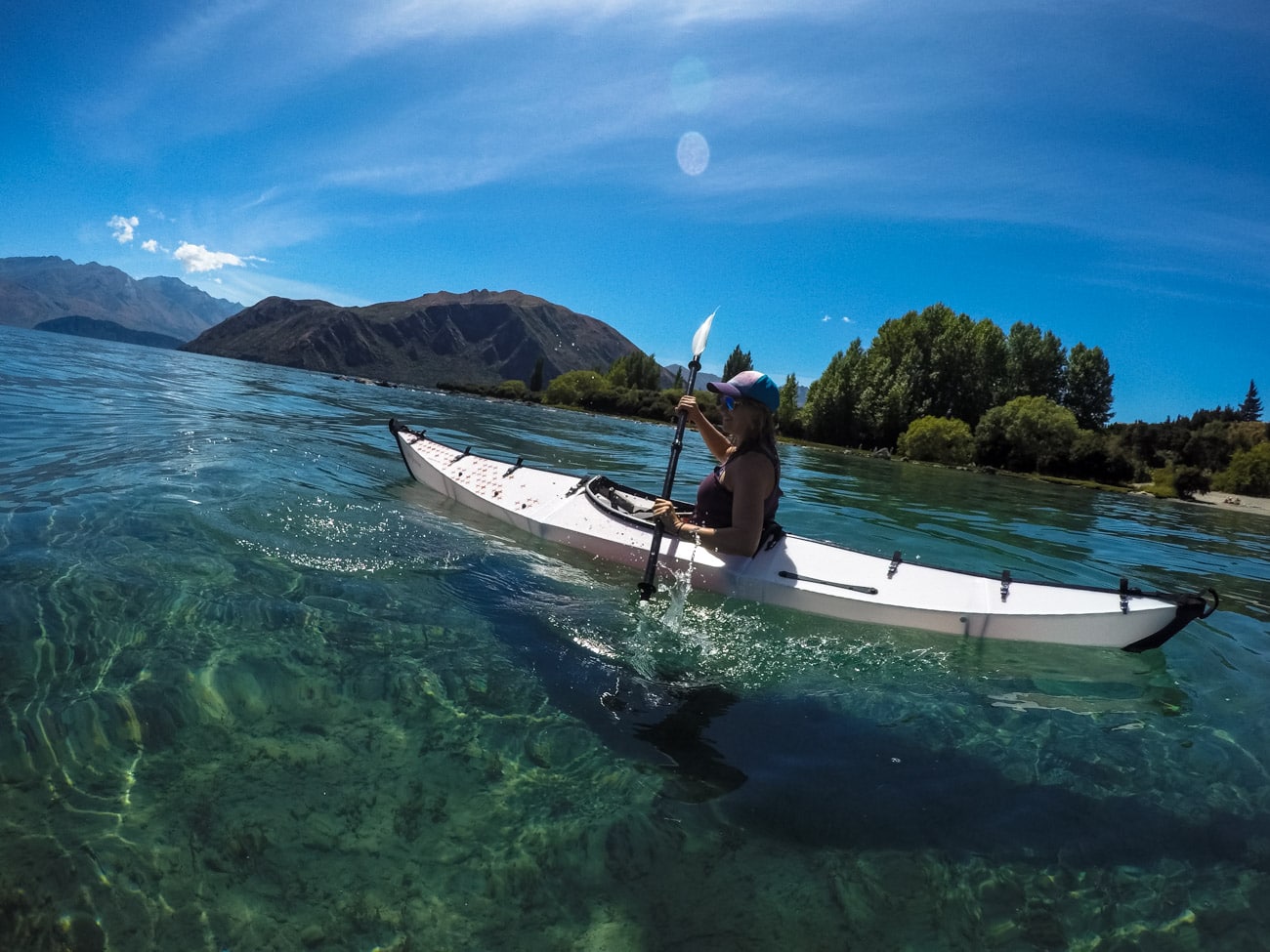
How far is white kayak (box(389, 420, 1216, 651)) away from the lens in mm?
6699

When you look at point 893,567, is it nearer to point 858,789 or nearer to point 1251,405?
point 858,789

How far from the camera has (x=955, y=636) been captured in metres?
7.25

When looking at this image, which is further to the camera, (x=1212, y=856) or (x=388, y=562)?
(x=388, y=562)

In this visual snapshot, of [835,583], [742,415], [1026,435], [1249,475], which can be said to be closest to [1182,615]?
[835,583]

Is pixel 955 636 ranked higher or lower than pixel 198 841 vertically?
higher

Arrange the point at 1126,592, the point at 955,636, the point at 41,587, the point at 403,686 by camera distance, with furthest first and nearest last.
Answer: the point at 955,636
the point at 1126,592
the point at 41,587
the point at 403,686

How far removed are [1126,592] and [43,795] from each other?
29.6 ft

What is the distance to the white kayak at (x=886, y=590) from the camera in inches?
264

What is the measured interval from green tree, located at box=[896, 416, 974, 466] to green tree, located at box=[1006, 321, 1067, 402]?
2481 cm

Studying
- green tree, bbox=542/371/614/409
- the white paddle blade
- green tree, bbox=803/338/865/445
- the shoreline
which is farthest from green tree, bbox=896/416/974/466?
green tree, bbox=542/371/614/409

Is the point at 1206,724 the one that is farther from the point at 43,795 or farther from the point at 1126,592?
the point at 43,795

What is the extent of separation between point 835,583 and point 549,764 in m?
4.42

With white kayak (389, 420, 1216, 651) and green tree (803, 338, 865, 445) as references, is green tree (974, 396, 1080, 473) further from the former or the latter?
white kayak (389, 420, 1216, 651)

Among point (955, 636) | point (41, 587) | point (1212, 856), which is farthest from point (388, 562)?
point (1212, 856)
